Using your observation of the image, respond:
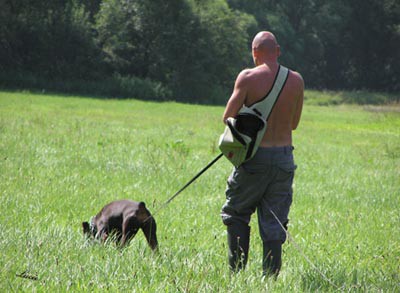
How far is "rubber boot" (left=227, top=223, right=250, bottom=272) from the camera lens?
443 cm

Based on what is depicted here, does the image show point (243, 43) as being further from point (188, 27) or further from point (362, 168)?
point (362, 168)

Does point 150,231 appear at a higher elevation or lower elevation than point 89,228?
higher

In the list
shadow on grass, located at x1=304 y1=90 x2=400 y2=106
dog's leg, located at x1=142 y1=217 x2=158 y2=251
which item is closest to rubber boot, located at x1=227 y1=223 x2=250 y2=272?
dog's leg, located at x1=142 y1=217 x2=158 y2=251

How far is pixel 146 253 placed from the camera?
448 centimetres

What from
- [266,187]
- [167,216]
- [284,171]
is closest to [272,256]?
[266,187]

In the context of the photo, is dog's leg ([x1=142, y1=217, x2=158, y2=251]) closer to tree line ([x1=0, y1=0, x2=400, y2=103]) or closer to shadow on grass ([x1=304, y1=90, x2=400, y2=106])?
tree line ([x1=0, y1=0, x2=400, y2=103])

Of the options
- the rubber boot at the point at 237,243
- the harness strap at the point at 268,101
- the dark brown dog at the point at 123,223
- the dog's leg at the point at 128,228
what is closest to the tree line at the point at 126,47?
the dark brown dog at the point at 123,223

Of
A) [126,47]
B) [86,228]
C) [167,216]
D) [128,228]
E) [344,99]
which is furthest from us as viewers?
[344,99]

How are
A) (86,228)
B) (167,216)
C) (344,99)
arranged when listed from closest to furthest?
1. (86,228)
2. (167,216)
3. (344,99)

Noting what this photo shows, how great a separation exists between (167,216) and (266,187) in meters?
2.37

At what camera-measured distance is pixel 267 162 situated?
423 centimetres

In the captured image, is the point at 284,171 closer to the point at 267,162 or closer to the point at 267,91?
the point at 267,162

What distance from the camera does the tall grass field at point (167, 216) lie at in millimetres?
3725

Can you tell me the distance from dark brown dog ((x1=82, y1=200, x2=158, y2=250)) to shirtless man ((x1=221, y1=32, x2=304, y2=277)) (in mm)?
686
